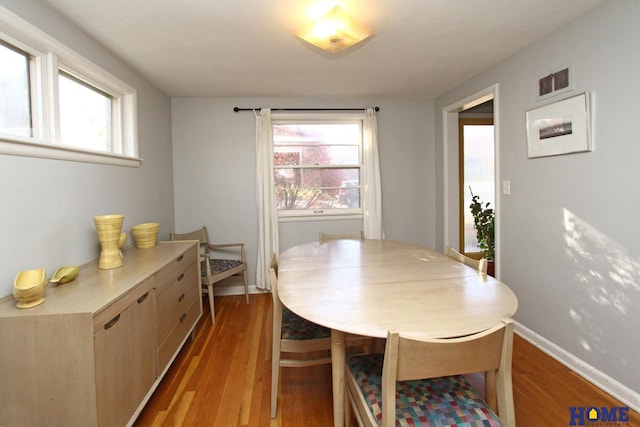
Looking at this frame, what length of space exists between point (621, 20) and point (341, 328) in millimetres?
2308

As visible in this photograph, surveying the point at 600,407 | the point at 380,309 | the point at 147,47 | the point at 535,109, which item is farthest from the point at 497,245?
the point at 147,47

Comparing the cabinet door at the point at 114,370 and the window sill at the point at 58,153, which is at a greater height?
the window sill at the point at 58,153

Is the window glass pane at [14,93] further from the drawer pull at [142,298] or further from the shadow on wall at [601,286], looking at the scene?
the shadow on wall at [601,286]

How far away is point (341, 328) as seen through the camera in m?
1.14

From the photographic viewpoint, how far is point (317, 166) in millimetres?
3908

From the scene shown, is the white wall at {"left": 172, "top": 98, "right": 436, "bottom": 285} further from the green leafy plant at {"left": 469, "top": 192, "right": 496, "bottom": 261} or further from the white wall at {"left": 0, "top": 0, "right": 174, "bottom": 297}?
the green leafy plant at {"left": 469, "top": 192, "right": 496, "bottom": 261}

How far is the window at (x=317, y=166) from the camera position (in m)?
3.88

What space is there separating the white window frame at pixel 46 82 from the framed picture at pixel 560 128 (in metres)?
3.13

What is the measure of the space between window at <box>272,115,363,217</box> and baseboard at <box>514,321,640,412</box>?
2.12 m

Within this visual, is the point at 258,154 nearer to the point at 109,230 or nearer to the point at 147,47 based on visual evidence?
the point at 147,47

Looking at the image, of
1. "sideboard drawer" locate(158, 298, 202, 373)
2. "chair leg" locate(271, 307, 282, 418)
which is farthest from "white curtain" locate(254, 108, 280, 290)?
"chair leg" locate(271, 307, 282, 418)

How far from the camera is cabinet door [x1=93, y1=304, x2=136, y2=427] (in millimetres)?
1340

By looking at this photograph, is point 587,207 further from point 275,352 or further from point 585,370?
point 275,352

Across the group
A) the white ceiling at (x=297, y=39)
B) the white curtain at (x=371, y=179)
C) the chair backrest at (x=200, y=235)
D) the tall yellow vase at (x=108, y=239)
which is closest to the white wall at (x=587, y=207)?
the white ceiling at (x=297, y=39)
